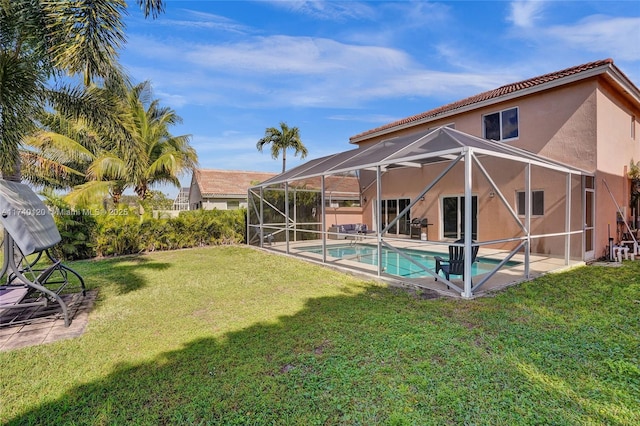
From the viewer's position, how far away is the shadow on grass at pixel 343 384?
2852 millimetres

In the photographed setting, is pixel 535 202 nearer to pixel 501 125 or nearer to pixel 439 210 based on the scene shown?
pixel 501 125

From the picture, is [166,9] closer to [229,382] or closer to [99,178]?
[229,382]

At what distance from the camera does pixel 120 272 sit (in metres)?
9.51

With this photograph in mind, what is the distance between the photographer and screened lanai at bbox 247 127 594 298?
24.5 ft

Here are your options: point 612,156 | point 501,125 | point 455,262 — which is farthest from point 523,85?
point 455,262

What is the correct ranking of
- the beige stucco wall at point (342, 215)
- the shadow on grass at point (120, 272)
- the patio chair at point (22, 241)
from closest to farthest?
the patio chair at point (22, 241)
the shadow on grass at point (120, 272)
the beige stucco wall at point (342, 215)

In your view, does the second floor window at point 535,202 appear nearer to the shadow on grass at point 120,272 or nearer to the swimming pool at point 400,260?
the swimming pool at point 400,260

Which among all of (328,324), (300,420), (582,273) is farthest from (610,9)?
(300,420)

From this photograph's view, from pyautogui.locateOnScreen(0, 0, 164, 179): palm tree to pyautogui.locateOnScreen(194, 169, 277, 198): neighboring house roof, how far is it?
1311cm

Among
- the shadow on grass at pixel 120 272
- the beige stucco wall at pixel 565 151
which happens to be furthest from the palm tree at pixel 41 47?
the beige stucco wall at pixel 565 151

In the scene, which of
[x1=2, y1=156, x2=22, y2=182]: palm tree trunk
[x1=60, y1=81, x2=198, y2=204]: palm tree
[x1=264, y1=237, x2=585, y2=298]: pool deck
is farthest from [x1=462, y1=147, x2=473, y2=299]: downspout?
[x1=60, y1=81, x2=198, y2=204]: palm tree

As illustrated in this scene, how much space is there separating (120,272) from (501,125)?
1468 centimetres

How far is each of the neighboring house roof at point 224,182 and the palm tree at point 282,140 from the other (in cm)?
261

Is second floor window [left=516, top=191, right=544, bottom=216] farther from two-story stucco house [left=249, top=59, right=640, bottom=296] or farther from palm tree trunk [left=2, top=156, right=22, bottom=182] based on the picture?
palm tree trunk [left=2, top=156, right=22, bottom=182]
